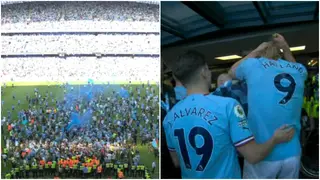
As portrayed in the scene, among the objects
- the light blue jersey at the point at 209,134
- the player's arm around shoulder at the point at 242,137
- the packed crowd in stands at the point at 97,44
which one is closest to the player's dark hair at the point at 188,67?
the light blue jersey at the point at 209,134

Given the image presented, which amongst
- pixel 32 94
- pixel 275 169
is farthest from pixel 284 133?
pixel 32 94

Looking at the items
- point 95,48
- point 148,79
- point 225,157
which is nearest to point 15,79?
point 95,48

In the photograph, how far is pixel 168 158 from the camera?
280 cm

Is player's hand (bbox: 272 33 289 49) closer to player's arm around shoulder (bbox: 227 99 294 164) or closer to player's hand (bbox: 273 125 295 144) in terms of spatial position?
player's hand (bbox: 273 125 295 144)

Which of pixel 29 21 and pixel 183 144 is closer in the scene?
pixel 183 144

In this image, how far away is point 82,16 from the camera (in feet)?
9.46

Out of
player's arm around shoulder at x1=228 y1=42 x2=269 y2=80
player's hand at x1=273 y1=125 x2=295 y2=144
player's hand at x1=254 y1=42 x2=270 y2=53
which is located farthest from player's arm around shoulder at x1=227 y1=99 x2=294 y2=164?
player's hand at x1=254 y1=42 x2=270 y2=53

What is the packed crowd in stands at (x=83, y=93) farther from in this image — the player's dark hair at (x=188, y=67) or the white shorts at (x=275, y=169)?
the white shorts at (x=275, y=169)

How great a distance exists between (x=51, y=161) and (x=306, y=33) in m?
1.92

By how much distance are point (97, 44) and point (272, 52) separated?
1.17 m

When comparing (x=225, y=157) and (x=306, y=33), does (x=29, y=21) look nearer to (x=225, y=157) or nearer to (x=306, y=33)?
(x=225, y=157)

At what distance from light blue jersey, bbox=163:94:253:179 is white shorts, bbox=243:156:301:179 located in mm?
364

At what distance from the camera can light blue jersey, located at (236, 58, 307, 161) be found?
8.64 ft

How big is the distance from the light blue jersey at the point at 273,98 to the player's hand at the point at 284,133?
2cm
